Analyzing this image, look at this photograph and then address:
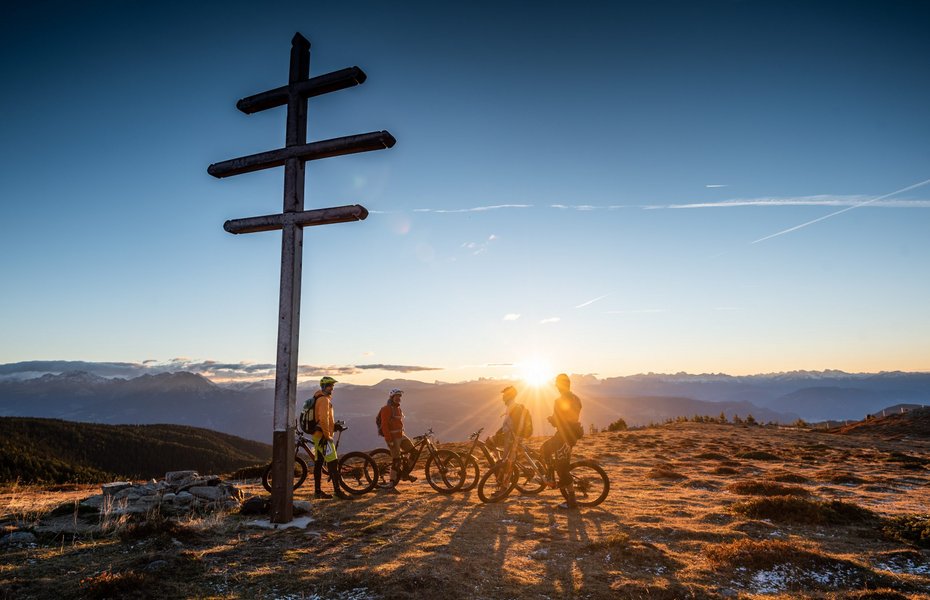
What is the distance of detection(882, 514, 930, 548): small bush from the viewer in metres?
7.89

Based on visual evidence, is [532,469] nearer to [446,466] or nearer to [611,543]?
[446,466]

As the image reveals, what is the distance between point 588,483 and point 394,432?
516 cm

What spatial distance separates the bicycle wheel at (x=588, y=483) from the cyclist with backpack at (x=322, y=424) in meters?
5.62

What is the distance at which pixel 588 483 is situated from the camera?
36.9 ft

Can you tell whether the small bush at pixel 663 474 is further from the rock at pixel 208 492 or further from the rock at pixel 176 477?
the rock at pixel 176 477

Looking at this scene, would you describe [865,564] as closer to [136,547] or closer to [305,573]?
[305,573]

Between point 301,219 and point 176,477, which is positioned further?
point 176,477

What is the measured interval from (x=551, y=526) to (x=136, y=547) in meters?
7.04

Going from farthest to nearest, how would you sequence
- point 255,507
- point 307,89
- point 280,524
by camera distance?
point 255,507 → point 307,89 → point 280,524

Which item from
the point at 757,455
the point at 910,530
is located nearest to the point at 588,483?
the point at 910,530

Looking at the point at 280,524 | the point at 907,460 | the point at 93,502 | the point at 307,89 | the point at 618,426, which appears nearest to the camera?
the point at 280,524

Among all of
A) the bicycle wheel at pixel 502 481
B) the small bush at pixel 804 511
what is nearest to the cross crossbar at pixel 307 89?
the bicycle wheel at pixel 502 481

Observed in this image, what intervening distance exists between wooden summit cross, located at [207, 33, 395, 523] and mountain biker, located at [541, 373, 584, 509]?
5.54 m

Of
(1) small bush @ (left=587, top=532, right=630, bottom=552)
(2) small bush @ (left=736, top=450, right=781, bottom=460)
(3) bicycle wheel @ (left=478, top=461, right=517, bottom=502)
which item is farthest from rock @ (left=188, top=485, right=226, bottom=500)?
(2) small bush @ (left=736, top=450, right=781, bottom=460)
